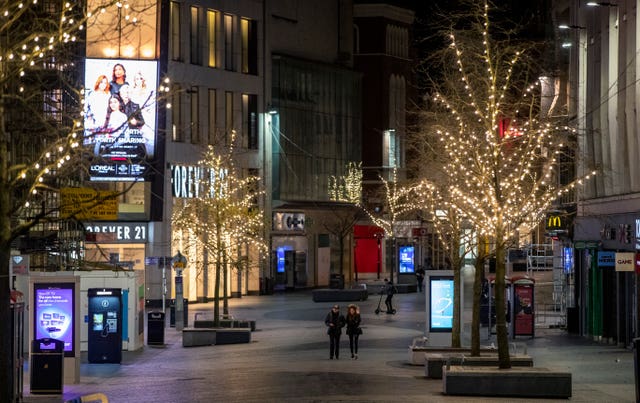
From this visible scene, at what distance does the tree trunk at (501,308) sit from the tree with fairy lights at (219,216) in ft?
59.3

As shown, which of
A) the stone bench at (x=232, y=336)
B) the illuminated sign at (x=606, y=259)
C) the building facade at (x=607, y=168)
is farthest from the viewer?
the stone bench at (x=232, y=336)

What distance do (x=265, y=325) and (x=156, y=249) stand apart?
16924 mm

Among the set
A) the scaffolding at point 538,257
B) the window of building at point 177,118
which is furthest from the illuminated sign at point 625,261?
the window of building at point 177,118

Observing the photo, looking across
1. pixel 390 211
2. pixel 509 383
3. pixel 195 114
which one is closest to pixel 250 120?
pixel 195 114

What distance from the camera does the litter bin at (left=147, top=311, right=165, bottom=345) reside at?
41.4 m

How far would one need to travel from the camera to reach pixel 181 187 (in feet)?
222

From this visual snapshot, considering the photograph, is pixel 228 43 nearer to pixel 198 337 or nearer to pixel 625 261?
pixel 198 337

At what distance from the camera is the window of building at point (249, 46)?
7394cm

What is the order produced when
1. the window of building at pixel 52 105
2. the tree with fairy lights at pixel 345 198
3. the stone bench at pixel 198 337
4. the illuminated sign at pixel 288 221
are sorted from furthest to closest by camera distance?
the tree with fairy lights at pixel 345 198, the illuminated sign at pixel 288 221, the stone bench at pixel 198 337, the window of building at pixel 52 105

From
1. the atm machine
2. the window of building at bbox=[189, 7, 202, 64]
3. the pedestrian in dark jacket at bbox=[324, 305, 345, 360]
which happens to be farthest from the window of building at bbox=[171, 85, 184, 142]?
the pedestrian in dark jacket at bbox=[324, 305, 345, 360]

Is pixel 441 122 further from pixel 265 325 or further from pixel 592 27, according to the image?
pixel 265 325

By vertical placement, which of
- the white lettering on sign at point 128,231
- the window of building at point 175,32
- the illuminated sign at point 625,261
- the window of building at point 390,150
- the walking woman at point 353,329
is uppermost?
the window of building at point 175,32

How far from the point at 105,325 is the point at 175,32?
3369 centimetres

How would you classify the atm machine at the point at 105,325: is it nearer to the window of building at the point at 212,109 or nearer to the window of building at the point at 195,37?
the window of building at the point at 195,37
